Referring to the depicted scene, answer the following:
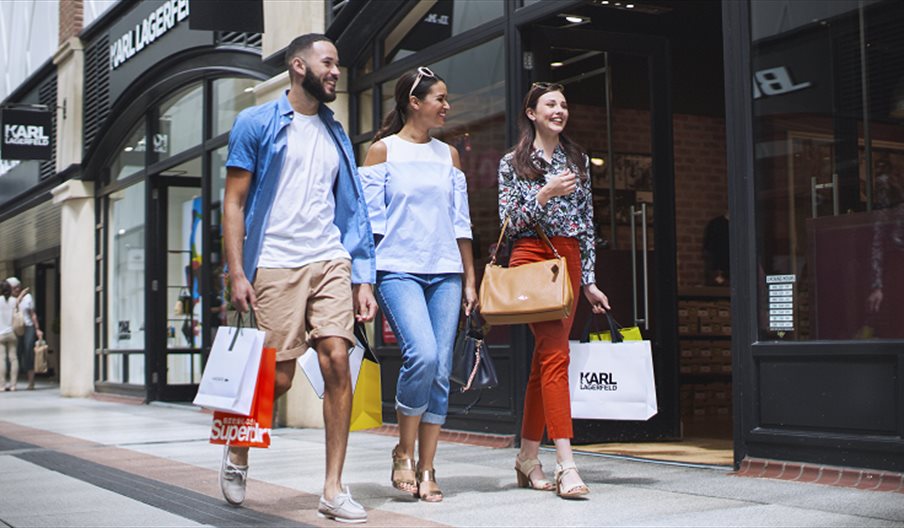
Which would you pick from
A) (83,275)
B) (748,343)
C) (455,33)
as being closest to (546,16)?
(455,33)

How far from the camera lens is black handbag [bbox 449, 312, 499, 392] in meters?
5.30

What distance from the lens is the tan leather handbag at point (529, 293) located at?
506 centimetres

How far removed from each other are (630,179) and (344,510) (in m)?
3.90

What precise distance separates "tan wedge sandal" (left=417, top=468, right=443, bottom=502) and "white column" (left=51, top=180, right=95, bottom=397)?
466 inches

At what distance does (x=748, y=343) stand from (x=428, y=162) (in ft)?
5.94

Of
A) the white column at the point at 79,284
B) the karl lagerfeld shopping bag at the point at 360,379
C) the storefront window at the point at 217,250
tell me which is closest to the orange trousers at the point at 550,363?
the karl lagerfeld shopping bag at the point at 360,379

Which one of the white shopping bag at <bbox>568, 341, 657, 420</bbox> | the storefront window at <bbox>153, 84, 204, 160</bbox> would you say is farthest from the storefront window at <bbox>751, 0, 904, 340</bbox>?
the storefront window at <bbox>153, 84, 204, 160</bbox>

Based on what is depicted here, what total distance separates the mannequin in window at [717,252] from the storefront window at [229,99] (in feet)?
14.7

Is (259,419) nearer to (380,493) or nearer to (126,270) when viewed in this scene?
(380,493)

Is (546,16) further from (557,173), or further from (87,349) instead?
(87,349)

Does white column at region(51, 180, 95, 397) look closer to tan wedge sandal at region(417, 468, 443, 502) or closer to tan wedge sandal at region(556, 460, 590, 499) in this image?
tan wedge sandal at region(417, 468, 443, 502)

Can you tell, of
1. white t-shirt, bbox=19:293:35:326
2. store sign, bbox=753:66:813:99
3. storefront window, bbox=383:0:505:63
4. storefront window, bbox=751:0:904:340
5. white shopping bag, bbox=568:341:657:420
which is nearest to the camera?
white shopping bag, bbox=568:341:657:420

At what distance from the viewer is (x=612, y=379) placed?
17.4 ft

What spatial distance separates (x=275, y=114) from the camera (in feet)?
15.8
